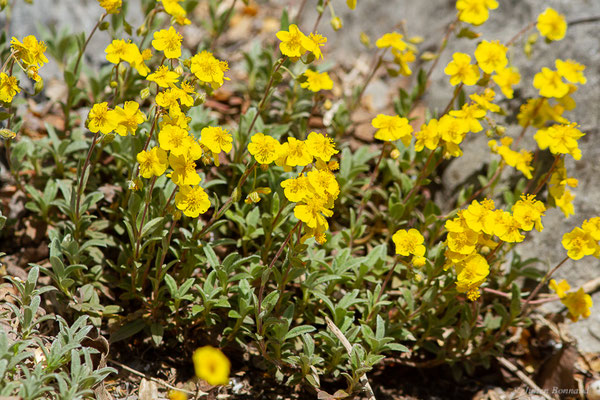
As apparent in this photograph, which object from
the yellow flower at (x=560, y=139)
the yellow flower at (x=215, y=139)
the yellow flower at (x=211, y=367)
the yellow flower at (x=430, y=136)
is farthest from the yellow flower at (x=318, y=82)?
the yellow flower at (x=211, y=367)

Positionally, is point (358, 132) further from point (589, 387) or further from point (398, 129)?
point (589, 387)

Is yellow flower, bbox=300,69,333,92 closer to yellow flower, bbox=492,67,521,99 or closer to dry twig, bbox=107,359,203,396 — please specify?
yellow flower, bbox=492,67,521,99

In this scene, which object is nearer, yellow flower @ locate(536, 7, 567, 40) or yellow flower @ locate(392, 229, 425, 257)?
yellow flower @ locate(392, 229, 425, 257)

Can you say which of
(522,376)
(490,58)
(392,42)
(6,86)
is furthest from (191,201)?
(522,376)

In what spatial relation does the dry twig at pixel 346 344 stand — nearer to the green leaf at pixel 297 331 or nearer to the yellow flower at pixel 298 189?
the green leaf at pixel 297 331

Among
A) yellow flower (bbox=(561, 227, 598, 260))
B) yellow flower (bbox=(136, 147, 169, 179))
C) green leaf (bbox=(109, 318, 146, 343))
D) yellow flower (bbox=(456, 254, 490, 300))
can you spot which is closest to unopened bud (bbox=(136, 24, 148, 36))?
yellow flower (bbox=(136, 147, 169, 179))

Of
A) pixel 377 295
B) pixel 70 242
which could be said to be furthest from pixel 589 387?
pixel 70 242
